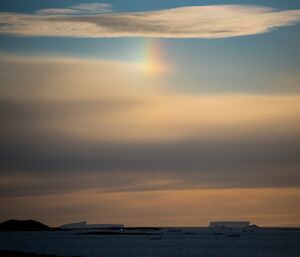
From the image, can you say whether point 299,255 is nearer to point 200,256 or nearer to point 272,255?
point 272,255

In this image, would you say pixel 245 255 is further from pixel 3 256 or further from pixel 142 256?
pixel 3 256

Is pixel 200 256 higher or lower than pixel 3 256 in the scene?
higher

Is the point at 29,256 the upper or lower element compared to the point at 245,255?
lower

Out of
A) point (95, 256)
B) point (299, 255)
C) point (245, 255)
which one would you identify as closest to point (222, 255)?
point (245, 255)

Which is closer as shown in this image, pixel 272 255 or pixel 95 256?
pixel 95 256

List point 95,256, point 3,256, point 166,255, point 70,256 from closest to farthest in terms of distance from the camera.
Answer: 1. point 3,256
2. point 70,256
3. point 95,256
4. point 166,255

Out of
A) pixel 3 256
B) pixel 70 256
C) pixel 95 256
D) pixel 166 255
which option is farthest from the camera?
pixel 166 255

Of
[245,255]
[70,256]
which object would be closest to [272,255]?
[245,255]

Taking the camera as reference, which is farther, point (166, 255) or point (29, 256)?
point (166, 255)

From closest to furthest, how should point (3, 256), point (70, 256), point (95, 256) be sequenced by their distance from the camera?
point (3, 256)
point (70, 256)
point (95, 256)
